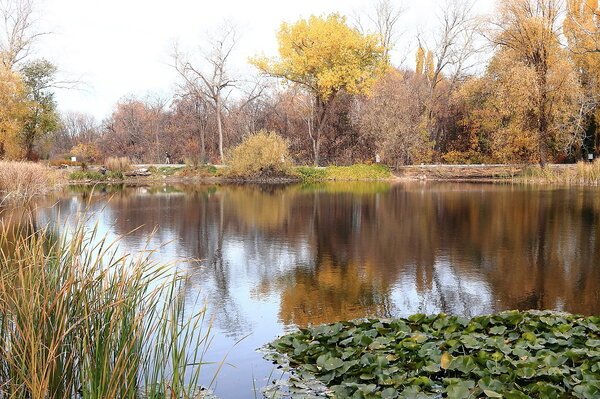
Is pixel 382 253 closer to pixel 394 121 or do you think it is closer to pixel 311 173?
pixel 311 173

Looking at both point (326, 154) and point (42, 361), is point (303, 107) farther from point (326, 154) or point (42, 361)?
point (42, 361)

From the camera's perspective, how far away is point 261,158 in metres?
30.1

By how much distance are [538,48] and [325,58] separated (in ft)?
40.3

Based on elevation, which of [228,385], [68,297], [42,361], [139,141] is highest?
[139,141]

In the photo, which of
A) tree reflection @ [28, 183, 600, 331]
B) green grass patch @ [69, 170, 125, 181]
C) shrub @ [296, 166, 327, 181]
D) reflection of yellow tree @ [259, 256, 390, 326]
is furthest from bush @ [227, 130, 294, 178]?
reflection of yellow tree @ [259, 256, 390, 326]

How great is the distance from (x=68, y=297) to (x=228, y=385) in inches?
67.4

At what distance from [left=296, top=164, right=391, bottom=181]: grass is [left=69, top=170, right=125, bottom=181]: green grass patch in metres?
10.5

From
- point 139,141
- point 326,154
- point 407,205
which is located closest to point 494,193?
point 407,205

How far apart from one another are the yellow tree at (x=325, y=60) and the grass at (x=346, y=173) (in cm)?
265

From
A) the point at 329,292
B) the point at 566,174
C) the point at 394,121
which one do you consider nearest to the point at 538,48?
the point at 566,174

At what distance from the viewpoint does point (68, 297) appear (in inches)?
126

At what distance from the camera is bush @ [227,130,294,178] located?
29656 mm

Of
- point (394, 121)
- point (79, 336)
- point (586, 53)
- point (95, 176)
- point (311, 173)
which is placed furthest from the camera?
point (311, 173)

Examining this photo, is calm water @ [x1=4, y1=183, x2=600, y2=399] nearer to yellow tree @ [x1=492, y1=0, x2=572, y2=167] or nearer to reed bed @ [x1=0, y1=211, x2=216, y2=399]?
reed bed @ [x1=0, y1=211, x2=216, y2=399]
